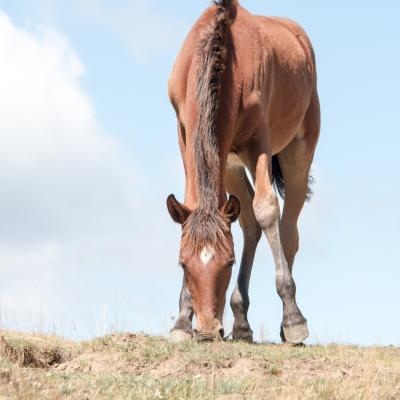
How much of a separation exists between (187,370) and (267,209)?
7.45 ft

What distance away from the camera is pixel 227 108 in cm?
935

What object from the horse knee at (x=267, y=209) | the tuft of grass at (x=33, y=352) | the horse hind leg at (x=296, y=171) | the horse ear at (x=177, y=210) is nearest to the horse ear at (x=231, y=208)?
the horse ear at (x=177, y=210)

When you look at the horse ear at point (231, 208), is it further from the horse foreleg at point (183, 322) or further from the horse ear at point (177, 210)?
the horse foreleg at point (183, 322)

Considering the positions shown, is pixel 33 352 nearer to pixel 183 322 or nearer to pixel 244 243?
pixel 183 322

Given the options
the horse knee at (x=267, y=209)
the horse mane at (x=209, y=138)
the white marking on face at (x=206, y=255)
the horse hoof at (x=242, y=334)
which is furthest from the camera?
the horse hoof at (x=242, y=334)

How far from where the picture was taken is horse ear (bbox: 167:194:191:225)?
8727 mm

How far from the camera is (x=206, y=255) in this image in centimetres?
840

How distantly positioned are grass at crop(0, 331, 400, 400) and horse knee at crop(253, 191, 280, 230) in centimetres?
127

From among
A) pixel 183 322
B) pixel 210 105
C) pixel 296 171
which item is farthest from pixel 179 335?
pixel 296 171

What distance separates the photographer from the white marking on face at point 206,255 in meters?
8.38

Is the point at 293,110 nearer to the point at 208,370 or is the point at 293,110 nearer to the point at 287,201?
the point at 287,201

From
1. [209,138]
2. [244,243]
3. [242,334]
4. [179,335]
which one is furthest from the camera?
[244,243]

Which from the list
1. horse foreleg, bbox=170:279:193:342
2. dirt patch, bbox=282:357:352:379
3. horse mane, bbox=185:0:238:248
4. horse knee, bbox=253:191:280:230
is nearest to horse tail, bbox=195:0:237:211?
horse mane, bbox=185:0:238:248

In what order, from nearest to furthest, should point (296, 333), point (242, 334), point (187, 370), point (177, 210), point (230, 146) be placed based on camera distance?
point (187, 370), point (177, 210), point (296, 333), point (230, 146), point (242, 334)
